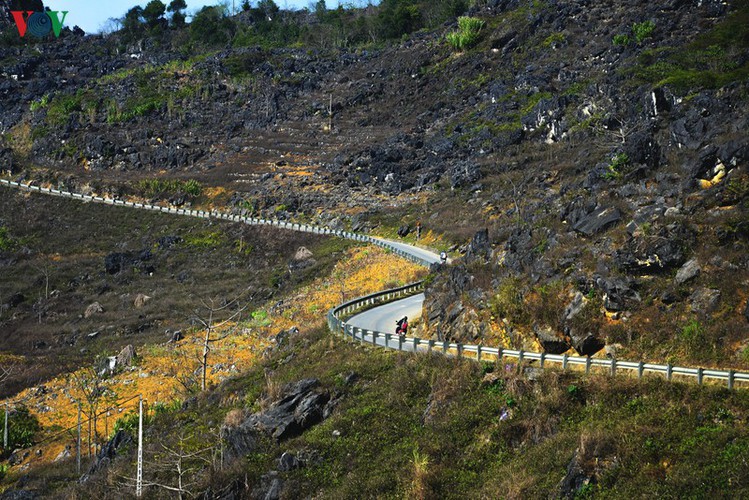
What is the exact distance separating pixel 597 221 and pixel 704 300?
21.3 ft

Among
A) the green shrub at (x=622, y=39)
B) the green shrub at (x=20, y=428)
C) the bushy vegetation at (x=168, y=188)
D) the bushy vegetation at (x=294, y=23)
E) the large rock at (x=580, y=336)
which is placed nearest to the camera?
the large rock at (x=580, y=336)

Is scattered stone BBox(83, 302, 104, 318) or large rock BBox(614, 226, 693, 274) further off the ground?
large rock BBox(614, 226, 693, 274)

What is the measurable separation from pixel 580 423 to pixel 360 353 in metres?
10.9

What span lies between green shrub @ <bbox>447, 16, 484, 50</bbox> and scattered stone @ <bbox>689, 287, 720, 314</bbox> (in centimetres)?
9140

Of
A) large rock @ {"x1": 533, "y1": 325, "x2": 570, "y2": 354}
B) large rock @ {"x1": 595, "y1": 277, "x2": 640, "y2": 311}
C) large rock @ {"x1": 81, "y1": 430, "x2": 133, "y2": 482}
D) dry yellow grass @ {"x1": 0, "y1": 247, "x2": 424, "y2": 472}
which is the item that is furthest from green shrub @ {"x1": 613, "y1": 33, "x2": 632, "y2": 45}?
large rock @ {"x1": 81, "y1": 430, "x2": 133, "y2": 482}

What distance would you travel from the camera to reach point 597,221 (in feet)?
89.7

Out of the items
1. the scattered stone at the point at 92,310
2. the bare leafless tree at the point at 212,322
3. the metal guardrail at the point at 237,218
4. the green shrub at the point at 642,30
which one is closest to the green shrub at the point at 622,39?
the green shrub at the point at 642,30

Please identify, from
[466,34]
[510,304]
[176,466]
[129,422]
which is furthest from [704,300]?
[466,34]

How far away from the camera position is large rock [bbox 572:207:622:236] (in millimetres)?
26891

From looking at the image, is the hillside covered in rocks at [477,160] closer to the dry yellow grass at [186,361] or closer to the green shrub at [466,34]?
the green shrub at [466,34]

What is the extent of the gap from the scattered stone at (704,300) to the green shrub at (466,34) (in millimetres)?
Answer: 91401

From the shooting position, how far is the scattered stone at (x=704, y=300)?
837 inches

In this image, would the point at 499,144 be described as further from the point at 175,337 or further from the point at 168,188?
the point at 175,337

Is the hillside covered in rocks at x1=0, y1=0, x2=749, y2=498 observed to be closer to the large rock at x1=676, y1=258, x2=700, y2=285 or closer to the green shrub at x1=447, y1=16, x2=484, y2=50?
the large rock at x1=676, y1=258, x2=700, y2=285
